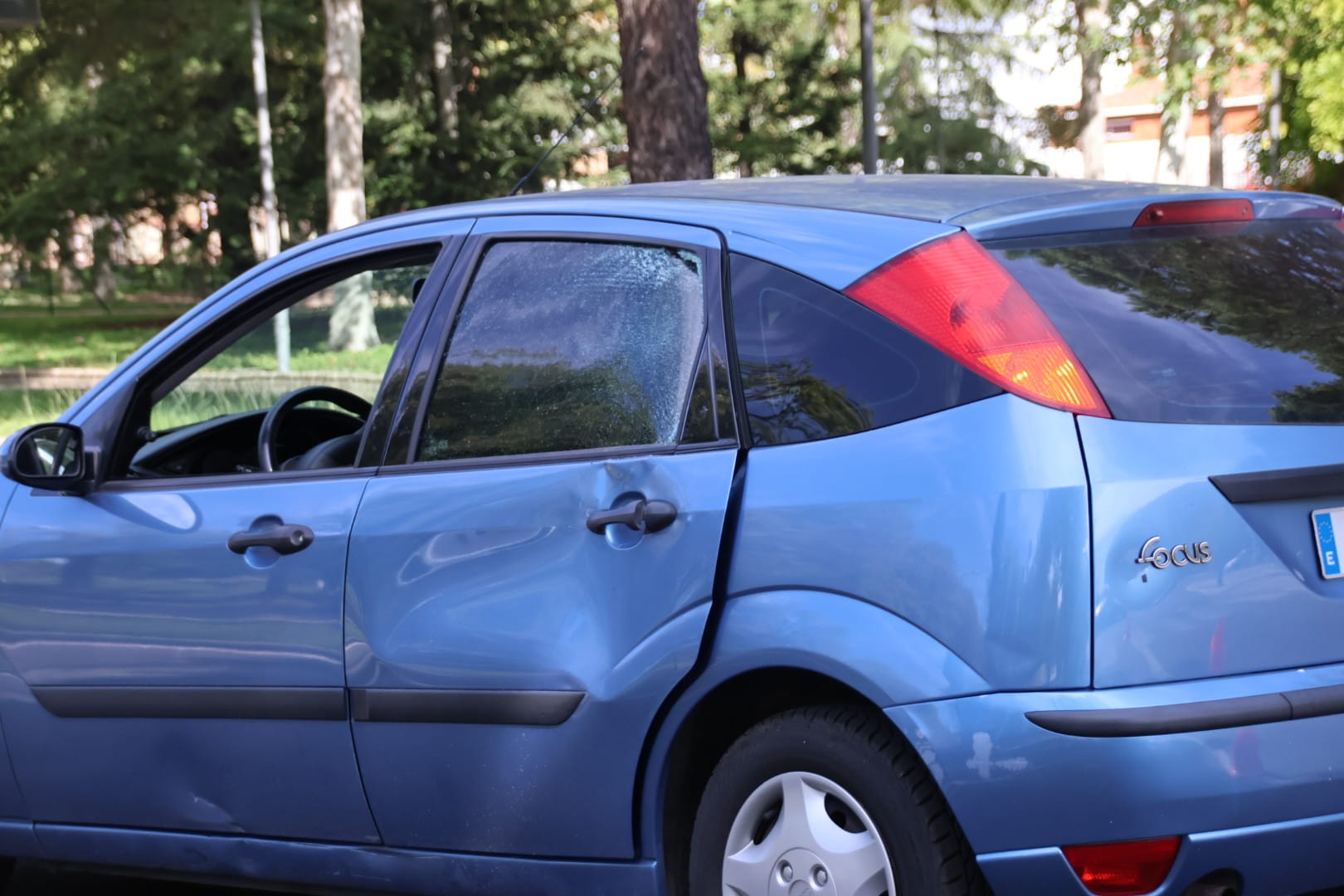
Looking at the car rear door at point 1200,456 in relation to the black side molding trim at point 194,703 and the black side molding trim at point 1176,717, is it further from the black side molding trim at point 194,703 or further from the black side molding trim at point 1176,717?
the black side molding trim at point 194,703

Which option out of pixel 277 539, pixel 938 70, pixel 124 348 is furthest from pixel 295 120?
pixel 277 539

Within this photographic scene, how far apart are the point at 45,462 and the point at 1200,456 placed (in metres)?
2.67

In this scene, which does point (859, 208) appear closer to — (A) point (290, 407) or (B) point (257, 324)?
(B) point (257, 324)

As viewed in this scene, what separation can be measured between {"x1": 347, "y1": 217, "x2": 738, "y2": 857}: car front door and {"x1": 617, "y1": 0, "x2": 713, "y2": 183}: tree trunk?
698cm

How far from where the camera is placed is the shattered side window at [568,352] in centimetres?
314

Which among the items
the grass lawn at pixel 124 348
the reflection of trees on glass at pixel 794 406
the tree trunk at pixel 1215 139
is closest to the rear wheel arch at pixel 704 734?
the reflection of trees on glass at pixel 794 406

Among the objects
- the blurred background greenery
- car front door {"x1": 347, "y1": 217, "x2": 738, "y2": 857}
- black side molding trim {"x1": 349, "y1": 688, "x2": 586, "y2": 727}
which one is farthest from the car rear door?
the blurred background greenery

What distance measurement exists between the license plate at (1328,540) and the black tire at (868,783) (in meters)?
0.71

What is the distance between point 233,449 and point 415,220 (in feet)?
3.89

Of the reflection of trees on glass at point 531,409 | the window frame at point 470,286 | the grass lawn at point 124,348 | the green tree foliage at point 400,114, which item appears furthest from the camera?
the green tree foliage at point 400,114

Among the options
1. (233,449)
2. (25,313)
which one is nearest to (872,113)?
(233,449)

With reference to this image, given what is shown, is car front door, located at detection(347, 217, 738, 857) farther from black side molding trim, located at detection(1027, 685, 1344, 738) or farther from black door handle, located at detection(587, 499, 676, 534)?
black side molding trim, located at detection(1027, 685, 1344, 738)

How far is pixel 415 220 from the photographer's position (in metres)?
3.68

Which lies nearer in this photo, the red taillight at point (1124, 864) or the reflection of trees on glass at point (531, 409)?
the red taillight at point (1124, 864)
